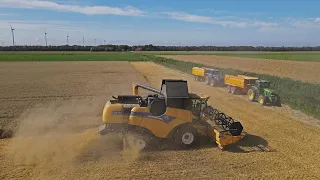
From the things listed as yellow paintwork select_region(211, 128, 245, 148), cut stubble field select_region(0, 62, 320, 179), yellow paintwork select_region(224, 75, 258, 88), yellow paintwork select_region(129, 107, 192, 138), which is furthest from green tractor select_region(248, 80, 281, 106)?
yellow paintwork select_region(129, 107, 192, 138)

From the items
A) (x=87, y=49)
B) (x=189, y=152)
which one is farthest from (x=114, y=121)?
(x=87, y=49)

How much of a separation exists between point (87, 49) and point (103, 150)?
490ft

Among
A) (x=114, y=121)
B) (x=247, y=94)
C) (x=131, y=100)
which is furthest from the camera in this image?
(x=247, y=94)

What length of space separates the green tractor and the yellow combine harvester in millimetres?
8817

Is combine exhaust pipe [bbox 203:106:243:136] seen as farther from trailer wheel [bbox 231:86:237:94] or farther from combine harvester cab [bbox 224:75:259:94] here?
trailer wheel [bbox 231:86:237:94]

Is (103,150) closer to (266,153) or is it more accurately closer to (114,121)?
(114,121)

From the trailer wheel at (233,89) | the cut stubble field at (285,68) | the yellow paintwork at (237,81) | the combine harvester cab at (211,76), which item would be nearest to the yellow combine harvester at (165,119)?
the yellow paintwork at (237,81)

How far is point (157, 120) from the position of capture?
35.8 feet

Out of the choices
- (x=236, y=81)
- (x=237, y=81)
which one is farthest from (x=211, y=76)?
(x=237, y=81)

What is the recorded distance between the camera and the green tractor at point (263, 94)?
1931 centimetres

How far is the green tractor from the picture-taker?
19.3 metres

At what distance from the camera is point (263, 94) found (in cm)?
1997

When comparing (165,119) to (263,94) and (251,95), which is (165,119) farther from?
(251,95)

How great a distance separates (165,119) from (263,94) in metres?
11.1
